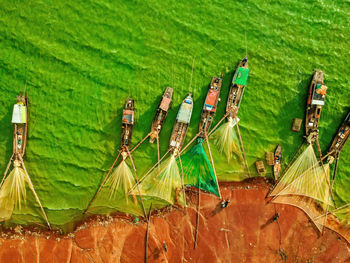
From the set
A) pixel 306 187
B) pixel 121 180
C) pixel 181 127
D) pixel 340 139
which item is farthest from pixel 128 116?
pixel 340 139

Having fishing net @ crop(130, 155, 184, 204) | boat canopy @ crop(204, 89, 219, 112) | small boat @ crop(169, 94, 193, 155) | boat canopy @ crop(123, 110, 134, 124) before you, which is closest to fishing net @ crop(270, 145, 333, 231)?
fishing net @ crop(130, 155, 184, 204)

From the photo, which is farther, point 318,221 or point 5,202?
point 318,221

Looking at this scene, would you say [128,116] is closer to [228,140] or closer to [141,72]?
[141,72]

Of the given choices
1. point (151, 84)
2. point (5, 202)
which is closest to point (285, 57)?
point (151, 84)

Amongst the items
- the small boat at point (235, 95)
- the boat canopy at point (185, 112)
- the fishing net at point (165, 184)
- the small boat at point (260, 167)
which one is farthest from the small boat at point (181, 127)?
the small boat at point (260, 167)

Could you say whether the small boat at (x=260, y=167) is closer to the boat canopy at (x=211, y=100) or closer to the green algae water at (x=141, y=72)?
the green algae water at (x=141, y=72)

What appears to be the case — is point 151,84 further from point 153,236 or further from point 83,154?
point 153,236
